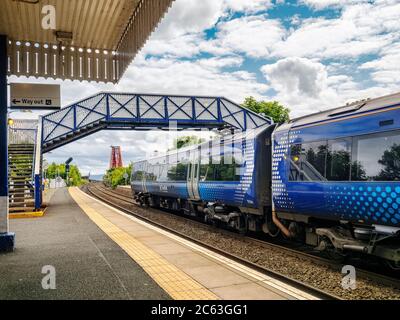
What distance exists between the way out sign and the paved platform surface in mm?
3608

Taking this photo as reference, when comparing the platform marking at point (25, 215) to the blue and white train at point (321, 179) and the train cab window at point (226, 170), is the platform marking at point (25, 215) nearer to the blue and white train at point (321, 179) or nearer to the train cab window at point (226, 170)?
the blue and white train at point (321, 179)

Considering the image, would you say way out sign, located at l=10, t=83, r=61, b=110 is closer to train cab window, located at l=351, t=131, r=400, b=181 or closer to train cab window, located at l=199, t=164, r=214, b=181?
train cab window, located at l=199, t=164, r=214, b=181

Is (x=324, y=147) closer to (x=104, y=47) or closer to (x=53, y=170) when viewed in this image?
(x=104, y=47)

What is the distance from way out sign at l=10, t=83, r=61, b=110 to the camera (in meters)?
10.4

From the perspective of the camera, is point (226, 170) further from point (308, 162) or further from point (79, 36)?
point (79, 36)

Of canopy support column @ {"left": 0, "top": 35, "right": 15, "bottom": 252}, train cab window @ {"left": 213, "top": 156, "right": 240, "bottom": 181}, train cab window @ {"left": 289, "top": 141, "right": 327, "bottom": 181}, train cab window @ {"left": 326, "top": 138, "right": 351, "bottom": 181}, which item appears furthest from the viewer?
train cab window @ {"left": 213, "top": 156, "right": 240, "bottom": 181}

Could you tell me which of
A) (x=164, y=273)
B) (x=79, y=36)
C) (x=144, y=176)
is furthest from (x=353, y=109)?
(x=144, y=176)

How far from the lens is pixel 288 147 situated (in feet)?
32.4

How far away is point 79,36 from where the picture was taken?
385 inches

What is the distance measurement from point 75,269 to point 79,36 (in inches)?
216

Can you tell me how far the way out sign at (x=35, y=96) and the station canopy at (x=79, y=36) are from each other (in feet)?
1.03

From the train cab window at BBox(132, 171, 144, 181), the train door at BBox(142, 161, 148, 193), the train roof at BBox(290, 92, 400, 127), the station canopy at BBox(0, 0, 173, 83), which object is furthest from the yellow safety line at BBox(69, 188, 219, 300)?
the train cab window at BBox(132, 171, 144, 181)

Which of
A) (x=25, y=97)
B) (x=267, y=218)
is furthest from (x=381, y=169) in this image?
(x=25, y=97)
